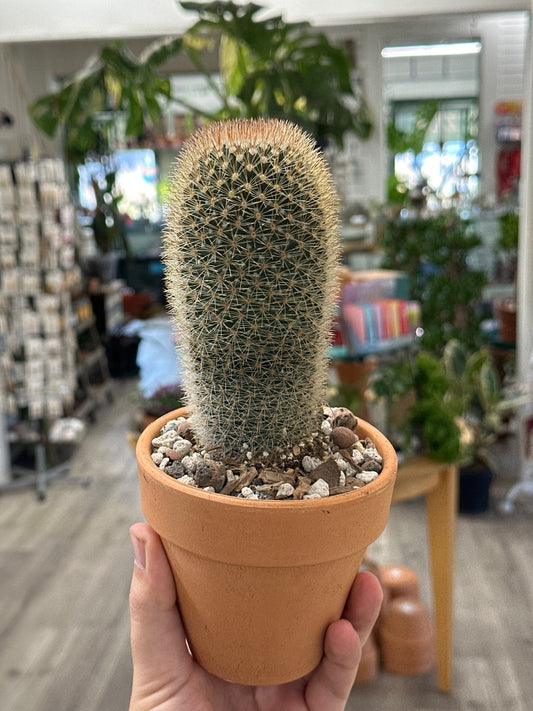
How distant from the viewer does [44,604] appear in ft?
9.09

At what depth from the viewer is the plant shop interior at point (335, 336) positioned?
88.9 inches

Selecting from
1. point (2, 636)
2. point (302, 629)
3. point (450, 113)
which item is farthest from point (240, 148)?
point (450, 113)

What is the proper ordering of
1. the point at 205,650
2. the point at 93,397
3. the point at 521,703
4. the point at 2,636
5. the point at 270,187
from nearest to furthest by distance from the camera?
the point at 270,187
the point at 205,650
the point at 521,703
the point at 2,636
the point at 93,397

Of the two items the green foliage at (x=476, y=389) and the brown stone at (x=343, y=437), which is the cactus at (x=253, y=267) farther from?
the green foliage at (x=476, y=389)

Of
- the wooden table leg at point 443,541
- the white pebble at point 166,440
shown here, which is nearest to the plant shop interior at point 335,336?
the wooden table leg at point 443,541

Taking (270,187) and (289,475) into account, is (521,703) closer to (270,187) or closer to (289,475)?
(289,475)

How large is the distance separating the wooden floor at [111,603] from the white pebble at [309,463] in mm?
1753

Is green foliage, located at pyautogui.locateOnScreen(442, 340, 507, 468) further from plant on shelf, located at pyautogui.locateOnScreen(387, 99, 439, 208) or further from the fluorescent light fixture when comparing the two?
the fluorescent light fixture

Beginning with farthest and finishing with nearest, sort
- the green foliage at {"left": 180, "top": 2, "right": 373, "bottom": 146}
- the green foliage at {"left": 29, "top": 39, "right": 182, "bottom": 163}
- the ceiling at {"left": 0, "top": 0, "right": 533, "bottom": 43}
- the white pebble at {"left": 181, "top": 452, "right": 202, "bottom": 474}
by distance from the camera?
the ceiling at {"left": 0, "top": 0, "right": 533, "bottom": 43} < the green foliage at {"left": 29, "top": 39, "right": 182, "bottom": 163} < the green foliage at {"left": 180, "top": 2, "right": 373, "bottom": 146} < the white pebble at {"left": 181, "top": 452, "right": 202, "bottom": 474}

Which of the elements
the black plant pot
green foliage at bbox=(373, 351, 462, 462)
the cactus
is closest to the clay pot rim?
the cactus

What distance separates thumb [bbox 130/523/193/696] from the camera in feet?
2.53

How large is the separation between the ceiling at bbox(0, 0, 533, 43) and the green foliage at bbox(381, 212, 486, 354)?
1.39 meters

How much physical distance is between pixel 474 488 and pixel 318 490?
2.98 metres

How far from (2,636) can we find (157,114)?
2252 mm
